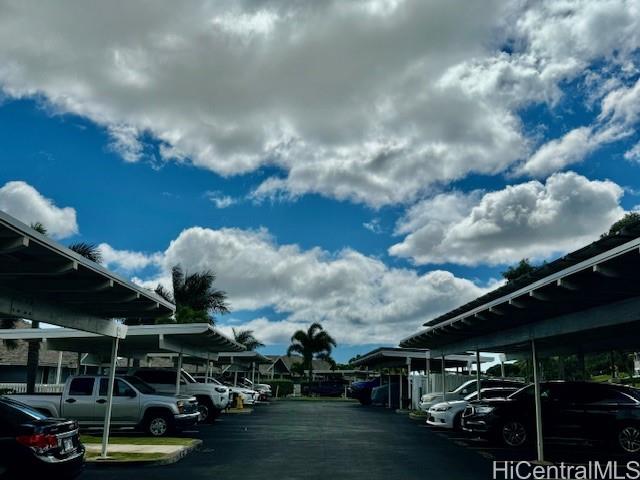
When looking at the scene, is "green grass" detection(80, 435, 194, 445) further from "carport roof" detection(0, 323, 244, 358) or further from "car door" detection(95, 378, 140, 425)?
"carport roof" detection(0, 323, 244, 358)

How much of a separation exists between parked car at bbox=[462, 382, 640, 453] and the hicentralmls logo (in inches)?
78.2

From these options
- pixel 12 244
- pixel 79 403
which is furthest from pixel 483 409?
pixel 12 244

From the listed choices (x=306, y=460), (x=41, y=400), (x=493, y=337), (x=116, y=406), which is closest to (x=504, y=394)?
(x=493, y=337)

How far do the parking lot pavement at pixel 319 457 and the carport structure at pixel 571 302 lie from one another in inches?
98.3

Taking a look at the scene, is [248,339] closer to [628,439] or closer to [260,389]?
[260,389]

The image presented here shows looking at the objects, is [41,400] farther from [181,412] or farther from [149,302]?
[149,302]

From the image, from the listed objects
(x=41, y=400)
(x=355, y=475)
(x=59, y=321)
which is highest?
(x=59, y=321)

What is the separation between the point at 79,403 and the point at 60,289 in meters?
7.14

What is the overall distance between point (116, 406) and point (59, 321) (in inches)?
229

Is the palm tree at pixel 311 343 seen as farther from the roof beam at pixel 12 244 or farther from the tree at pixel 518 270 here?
the roof beam at pixel 12 244

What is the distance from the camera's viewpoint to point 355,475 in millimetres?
11539

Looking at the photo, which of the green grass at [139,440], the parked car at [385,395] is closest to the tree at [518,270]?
the parked car at [385,395]

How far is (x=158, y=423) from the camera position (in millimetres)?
17578

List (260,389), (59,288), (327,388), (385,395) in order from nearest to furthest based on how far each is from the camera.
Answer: (59,288), (385,395), (260,389), (327,388)
